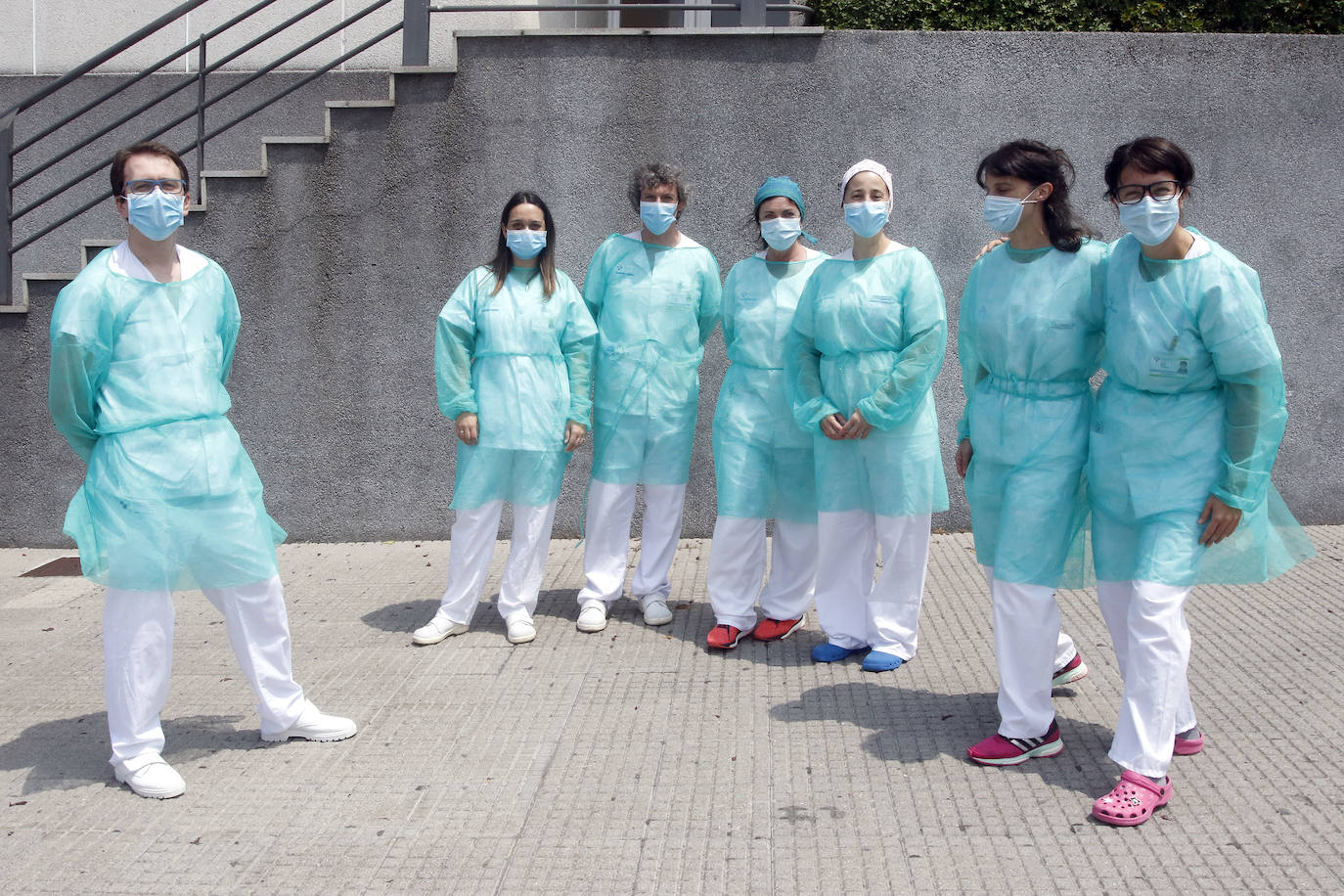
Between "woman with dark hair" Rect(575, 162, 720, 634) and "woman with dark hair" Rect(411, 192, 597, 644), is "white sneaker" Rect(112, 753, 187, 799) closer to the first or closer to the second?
"woman with dark hair" Rect(411, 192, 597, 644)

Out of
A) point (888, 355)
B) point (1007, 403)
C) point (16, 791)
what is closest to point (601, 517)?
point (888, 355)

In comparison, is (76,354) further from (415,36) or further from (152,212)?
(415,36)

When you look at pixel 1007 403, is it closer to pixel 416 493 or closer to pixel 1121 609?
pixel 1121 609

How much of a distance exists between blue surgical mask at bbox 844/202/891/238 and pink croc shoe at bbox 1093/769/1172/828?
2.15m

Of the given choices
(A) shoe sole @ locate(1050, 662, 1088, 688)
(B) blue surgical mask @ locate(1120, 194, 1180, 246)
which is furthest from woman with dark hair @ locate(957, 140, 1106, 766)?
(A) shoe sole @ locate(1050, 662, 1088, 688)

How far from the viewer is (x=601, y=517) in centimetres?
543

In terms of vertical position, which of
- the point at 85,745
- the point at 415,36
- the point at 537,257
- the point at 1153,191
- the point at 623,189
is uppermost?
the point at 415,36

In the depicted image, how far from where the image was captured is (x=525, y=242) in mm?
5137

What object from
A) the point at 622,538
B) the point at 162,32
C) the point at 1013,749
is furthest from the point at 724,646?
the point at 162,32

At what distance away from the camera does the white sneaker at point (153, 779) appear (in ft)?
12.0

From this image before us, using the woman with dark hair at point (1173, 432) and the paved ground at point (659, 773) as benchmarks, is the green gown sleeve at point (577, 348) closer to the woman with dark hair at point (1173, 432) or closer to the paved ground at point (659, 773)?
the paved ground at point (659, 773)

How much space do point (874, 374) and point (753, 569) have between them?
1.03 meters

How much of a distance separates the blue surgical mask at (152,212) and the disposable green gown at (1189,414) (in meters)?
2.83

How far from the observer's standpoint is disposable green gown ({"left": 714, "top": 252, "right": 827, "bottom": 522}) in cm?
501
